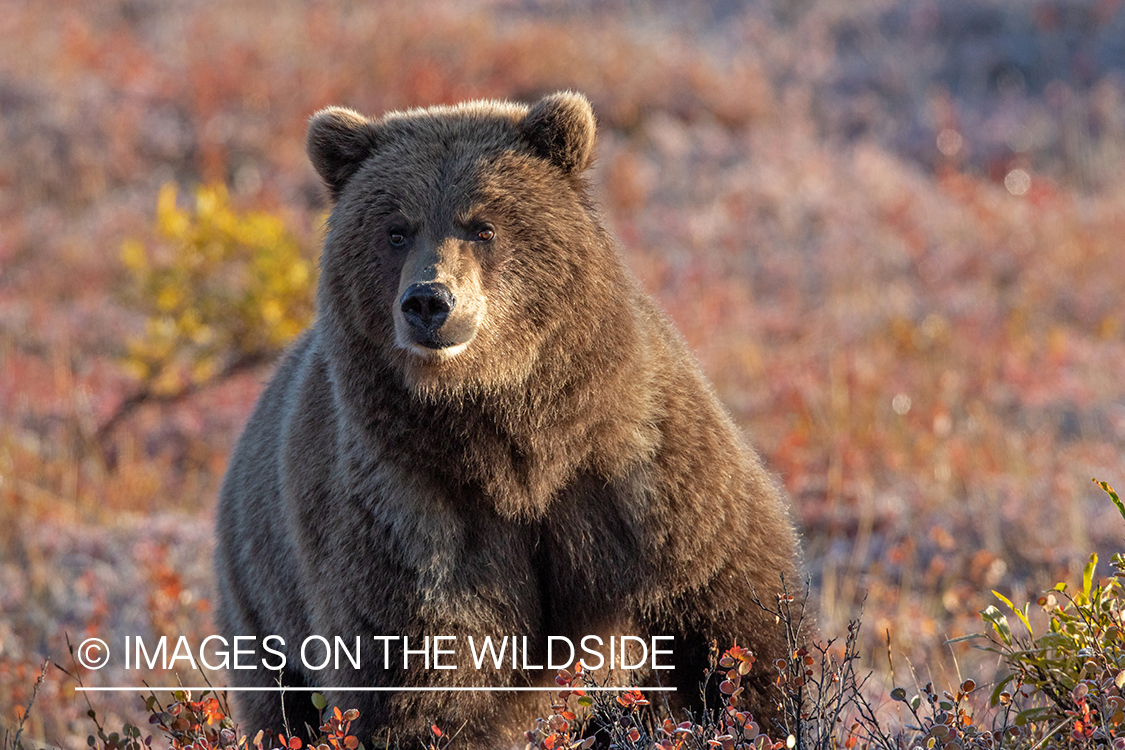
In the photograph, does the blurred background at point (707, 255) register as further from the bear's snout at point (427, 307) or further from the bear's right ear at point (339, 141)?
the bear's snout at point (427, 307)

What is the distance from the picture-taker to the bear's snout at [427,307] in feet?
10.00

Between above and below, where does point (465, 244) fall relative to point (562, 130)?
below

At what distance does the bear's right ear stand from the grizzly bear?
166 mm

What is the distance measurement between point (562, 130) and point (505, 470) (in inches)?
41.0

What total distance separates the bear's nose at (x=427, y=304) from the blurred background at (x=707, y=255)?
1.18m

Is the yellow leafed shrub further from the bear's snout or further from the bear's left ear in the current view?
the bear's snout

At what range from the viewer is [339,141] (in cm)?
368

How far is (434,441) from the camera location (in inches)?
130

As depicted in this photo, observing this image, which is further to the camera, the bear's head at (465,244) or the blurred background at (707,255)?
the blurred background at (707,255)

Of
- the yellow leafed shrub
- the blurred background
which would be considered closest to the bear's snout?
the blurred background

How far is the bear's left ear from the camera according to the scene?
3537mm

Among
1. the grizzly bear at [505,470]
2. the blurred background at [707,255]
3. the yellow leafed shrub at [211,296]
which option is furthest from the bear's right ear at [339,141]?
the yellow leafed shrub at [211,296]

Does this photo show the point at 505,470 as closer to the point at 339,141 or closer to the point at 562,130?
the point at 562,130

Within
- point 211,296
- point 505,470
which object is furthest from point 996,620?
point 211,296
